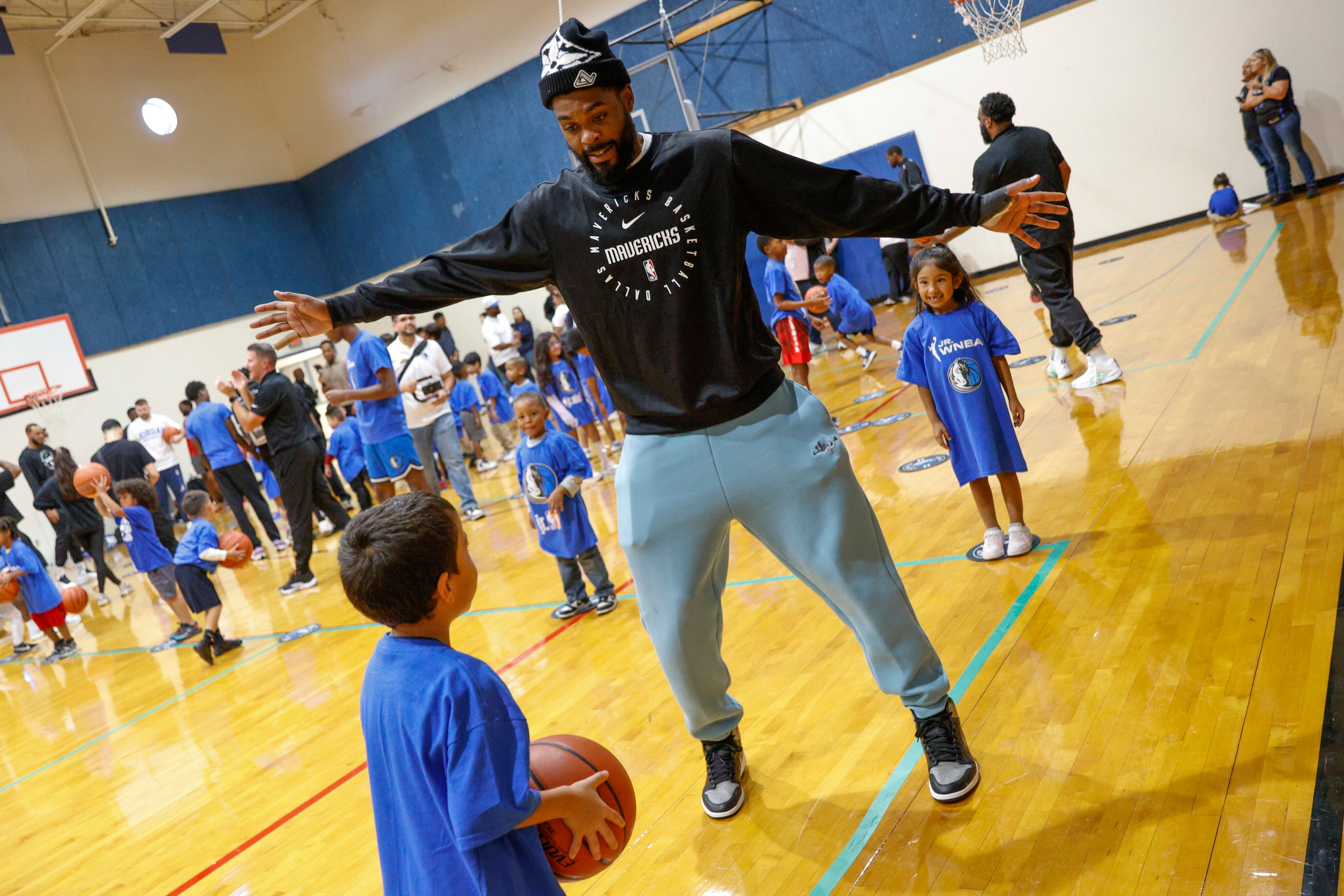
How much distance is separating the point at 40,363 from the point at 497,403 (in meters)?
8.33

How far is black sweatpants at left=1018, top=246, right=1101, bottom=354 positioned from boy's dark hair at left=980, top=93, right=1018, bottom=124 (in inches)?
32.2

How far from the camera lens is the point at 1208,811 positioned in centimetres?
207

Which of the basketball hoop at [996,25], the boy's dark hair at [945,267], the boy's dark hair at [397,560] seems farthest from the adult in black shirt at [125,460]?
the basketball hoop at [996,25]

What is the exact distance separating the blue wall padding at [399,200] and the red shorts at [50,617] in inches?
357

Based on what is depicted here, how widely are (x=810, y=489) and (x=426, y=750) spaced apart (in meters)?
1.11

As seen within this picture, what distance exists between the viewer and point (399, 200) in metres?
17.9

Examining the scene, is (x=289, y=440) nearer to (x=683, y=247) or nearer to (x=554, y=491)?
(x=554, y=491)

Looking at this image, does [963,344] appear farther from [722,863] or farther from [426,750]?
[426,750]

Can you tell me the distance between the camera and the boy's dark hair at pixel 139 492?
22.8ft

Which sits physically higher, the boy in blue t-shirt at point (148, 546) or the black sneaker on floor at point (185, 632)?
the boy in blue t-shirt at point (148, 546)

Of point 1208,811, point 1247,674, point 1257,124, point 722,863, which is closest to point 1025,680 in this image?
point 1247,674

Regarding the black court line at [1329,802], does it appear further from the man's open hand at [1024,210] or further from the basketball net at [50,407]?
the basketball net at [50,407]

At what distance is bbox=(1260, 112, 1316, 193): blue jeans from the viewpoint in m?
10.6

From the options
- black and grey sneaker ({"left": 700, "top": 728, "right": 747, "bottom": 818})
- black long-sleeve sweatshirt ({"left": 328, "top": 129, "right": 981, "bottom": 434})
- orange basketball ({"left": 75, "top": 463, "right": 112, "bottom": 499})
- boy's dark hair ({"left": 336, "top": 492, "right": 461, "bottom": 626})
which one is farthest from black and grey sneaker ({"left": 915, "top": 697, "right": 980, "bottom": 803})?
orange basketball ({"left": 75, "top": 463, "right": 112, "bottom": 499})
